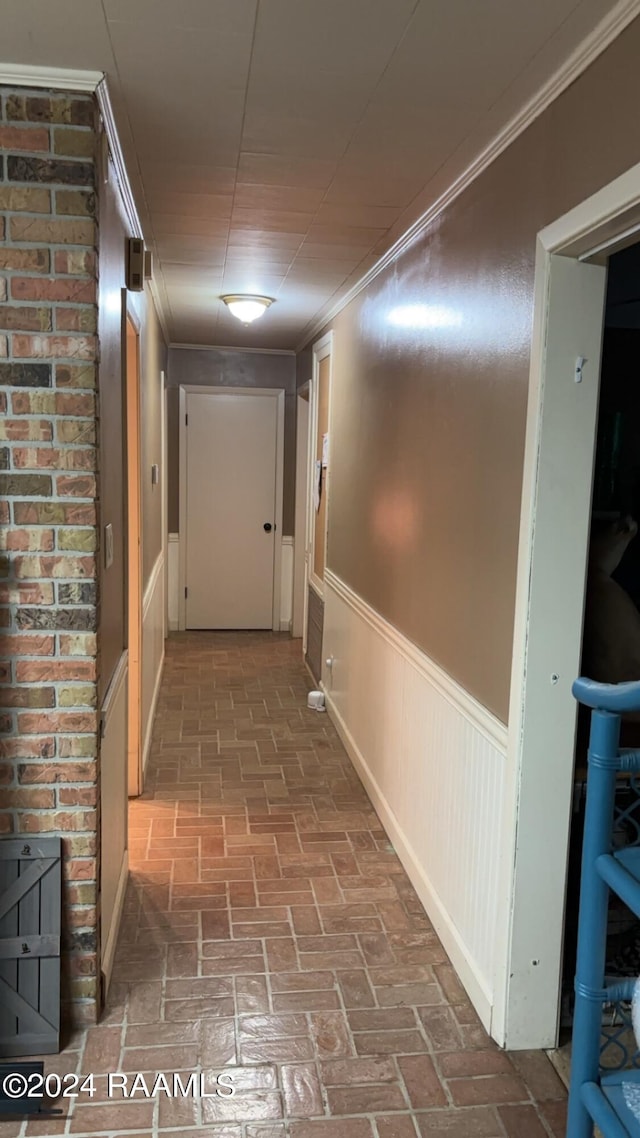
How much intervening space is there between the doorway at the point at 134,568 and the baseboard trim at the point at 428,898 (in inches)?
40.9

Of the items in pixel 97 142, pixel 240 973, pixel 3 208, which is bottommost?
pixel 240 973

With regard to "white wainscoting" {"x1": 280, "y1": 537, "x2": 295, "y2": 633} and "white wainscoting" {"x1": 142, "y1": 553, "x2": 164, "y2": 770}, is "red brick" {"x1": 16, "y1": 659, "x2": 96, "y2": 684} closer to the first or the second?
"white wainscoting" {"x1": 142, "y1": 553, "x2": 164, "y2": 770}

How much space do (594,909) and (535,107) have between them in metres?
1.75

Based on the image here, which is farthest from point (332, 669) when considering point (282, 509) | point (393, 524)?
point (282, 509)

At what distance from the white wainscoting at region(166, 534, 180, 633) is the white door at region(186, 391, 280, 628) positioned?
0.09 m

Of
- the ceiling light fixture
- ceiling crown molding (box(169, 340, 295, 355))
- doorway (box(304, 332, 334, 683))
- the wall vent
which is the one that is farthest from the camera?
ceiling crown molding (box(169, 340, 295, 355))

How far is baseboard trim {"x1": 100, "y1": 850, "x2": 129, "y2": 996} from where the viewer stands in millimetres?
2305

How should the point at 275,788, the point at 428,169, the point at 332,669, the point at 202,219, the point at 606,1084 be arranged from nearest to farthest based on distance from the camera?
the point at 606,1084
the point at 428,169
the point at 202,219
the point at 275,788
the point at 332,669

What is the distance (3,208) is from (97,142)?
0.27 m

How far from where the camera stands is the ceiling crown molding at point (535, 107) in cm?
155

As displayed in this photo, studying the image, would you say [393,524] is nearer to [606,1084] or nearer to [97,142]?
[97,142]

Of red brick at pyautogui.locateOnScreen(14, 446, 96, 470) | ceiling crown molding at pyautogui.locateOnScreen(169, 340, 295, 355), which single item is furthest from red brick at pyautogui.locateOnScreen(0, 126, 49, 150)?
ceiling crown molding at pyautogui.locateOnScreen(169, 340, 295, 355)

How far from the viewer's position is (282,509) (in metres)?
6.99

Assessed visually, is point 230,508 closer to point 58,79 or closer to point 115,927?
point 115,927
